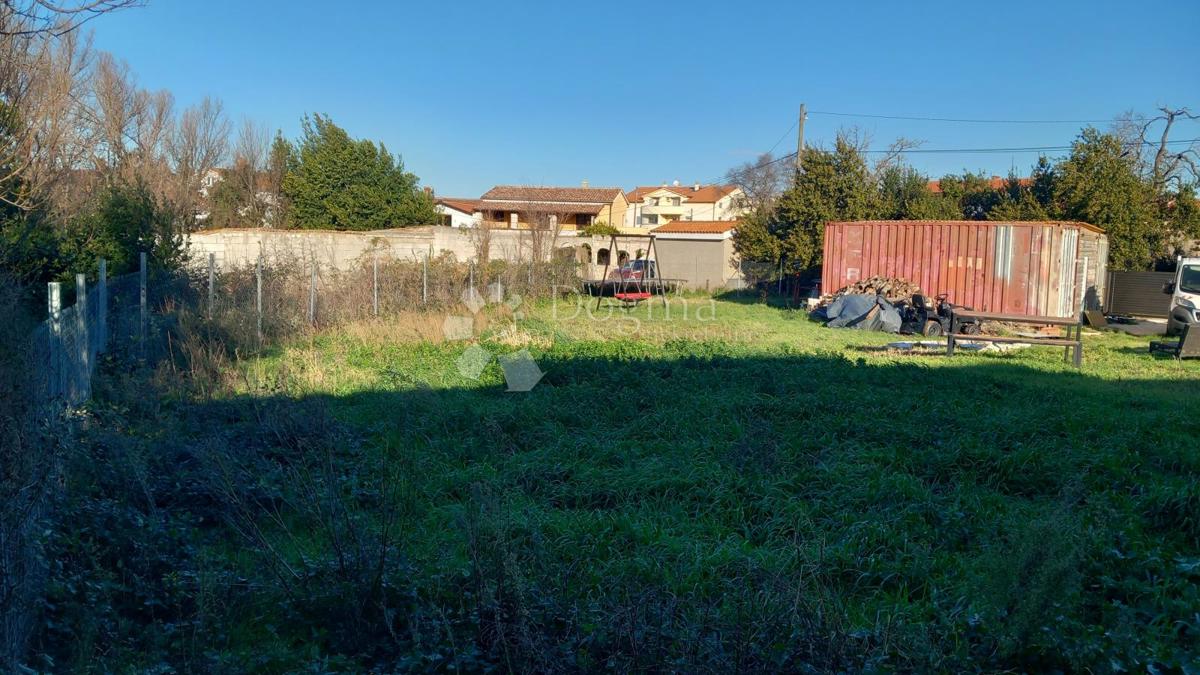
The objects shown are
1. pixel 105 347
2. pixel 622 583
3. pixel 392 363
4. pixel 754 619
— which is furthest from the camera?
pixel 392 363

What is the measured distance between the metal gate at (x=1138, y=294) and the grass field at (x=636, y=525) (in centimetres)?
1720

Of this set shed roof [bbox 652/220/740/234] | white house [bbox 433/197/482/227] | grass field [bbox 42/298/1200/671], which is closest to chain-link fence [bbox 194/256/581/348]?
grass field [bbox 42/298/1200/671]

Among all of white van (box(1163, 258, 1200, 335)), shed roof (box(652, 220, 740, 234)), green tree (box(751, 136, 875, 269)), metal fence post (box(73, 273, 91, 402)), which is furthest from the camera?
shed roof (box(652, 220, 740, 234))

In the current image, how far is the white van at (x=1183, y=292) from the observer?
694 inches

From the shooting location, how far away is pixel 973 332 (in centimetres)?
1822

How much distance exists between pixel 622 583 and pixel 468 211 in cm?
5384

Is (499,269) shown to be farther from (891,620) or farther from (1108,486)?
(891,620)

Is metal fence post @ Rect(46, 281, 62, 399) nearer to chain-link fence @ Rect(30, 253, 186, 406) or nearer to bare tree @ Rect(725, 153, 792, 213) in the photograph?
chain-link fence @ Rect(30, 253, 186, 406)

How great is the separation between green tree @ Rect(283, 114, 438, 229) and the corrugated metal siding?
2225 cm

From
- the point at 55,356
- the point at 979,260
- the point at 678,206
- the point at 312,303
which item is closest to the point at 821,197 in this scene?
the point at 979,260

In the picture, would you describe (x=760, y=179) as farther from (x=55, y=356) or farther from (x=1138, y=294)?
(x=55, y=356)

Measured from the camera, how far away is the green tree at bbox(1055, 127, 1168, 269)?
26.6 m

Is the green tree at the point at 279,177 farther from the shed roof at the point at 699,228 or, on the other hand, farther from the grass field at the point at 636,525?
the grass field at the point at 636,525

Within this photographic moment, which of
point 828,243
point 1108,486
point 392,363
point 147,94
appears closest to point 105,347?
point 392,363
